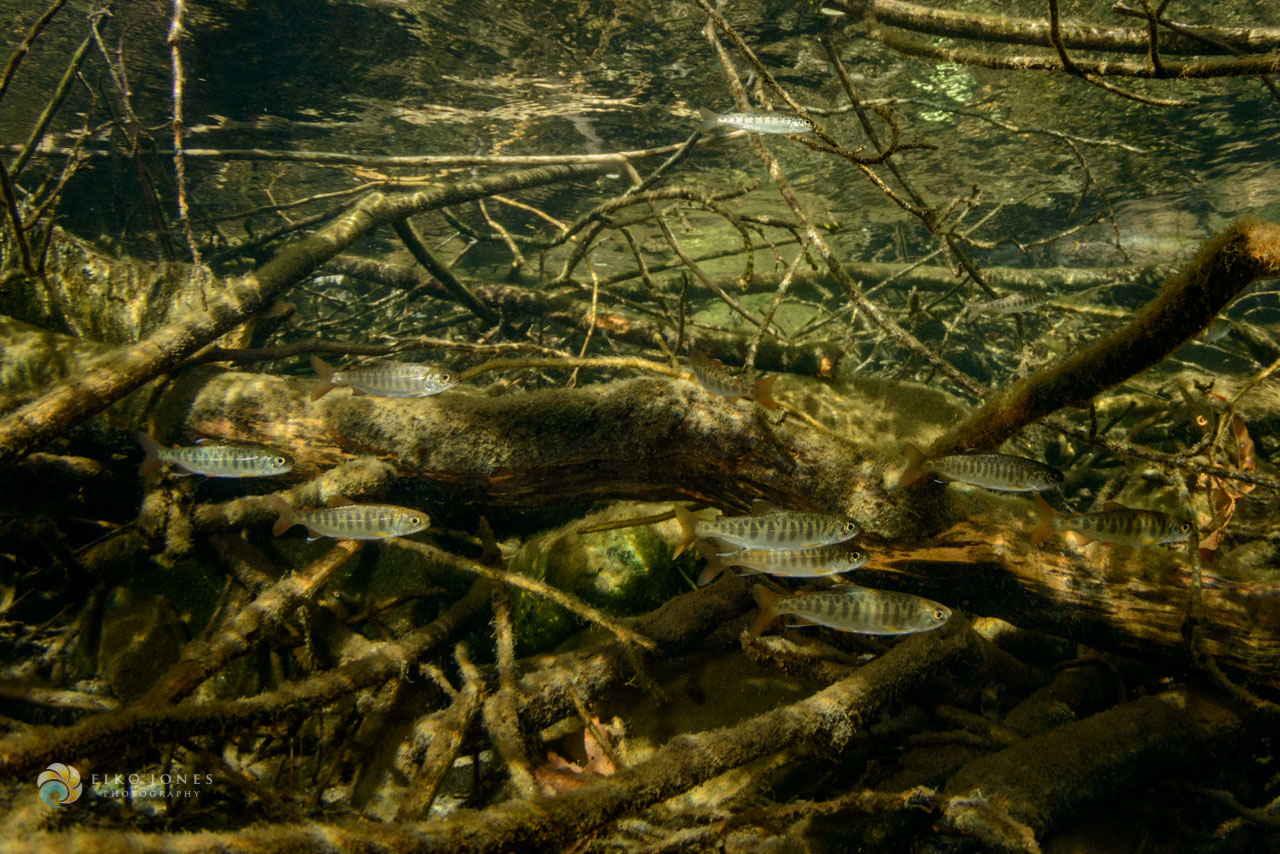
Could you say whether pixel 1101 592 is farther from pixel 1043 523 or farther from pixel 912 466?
pixel 912 466

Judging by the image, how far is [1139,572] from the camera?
304cm

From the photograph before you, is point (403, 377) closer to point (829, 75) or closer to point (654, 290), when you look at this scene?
point (654, 290)

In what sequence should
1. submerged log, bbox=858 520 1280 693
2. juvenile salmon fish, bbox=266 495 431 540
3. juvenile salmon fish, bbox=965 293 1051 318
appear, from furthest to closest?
juvenile salmon fish, bbox=965 293 1051 318 < juvenile salmon fish, bbox=266 495 431 540 < submerged log, bbox=858 520 1280 693

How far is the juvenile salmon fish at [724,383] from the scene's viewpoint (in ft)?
10.6

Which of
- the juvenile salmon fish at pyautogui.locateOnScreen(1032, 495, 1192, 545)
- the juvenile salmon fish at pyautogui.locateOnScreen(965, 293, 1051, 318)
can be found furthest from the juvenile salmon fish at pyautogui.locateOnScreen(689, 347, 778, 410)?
the juvenile salmon fish at pyautogui.locateOnScreen(965, 293, 1051, 318)

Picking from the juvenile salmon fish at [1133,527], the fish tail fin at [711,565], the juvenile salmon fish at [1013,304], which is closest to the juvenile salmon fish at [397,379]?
the fish tail fin at [711,565]

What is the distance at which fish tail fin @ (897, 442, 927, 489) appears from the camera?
3.03 m

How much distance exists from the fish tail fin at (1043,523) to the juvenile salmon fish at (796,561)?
3.44 feet

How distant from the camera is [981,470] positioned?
3.09 metres

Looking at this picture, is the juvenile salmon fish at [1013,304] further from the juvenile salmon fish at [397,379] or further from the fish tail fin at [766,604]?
the juvenile salmon fish at [397,379]

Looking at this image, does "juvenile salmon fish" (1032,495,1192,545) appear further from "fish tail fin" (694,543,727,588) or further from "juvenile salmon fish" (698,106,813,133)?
"juvenile salmon fish" (698,106,813,133)

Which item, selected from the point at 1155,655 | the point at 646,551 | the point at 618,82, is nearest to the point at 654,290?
the point at 646,551

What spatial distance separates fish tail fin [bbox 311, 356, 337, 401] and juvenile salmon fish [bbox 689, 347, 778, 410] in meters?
2.93

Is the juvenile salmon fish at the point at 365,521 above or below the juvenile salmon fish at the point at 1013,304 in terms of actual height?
below
